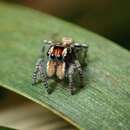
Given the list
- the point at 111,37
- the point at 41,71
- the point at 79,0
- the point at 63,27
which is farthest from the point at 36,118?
the point at 79,0

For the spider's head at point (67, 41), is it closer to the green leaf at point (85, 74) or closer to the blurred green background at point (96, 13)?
the green leaf at point (85, 74)

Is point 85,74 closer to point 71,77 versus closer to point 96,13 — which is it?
point 71,77

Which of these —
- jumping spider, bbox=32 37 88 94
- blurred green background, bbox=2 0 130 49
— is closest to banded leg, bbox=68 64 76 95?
jumping spider, bbox=32 37 88 94

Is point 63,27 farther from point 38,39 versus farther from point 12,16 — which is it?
point 12,16

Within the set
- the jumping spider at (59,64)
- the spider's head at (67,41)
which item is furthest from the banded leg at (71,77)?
the spider's head at (67,41)

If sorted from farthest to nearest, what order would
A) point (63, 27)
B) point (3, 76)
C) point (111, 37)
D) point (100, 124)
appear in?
point (111, 37) → point (63, 27) → point (3, 76) → point (100, 124)

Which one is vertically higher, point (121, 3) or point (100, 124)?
point (121, 3)
